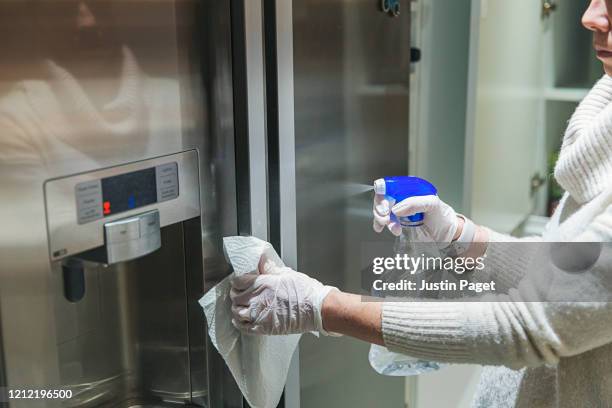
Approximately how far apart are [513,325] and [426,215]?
0.30 metres

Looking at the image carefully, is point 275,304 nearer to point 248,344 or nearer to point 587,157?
point 248,344

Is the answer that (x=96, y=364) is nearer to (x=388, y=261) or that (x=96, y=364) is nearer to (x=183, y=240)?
(x=183, y=240)

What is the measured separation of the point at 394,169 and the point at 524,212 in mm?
940

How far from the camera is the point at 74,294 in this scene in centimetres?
90

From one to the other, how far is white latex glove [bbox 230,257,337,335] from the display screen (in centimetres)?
21

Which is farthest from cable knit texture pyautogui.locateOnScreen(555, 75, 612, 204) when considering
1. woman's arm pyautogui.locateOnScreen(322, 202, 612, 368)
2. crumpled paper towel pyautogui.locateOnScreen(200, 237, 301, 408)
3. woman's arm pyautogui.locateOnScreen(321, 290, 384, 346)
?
crumpled paper towel pyautogui.locateOnScreen(200, 237, 301, 408)

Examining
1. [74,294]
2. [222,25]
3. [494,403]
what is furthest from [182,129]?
[494,403]

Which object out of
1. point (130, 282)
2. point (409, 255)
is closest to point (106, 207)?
point (130, 282)

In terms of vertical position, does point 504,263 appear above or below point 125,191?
below

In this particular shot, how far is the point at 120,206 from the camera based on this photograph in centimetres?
94

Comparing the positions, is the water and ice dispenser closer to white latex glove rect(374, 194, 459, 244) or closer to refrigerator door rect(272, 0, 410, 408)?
refrigerator door rect(272, 0, 410, 408)

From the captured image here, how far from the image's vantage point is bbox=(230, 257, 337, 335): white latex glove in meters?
1.09

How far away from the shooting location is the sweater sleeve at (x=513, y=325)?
98cm

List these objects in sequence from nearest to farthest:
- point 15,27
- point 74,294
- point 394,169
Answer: point 15,27, point 74,294, point 394,169
